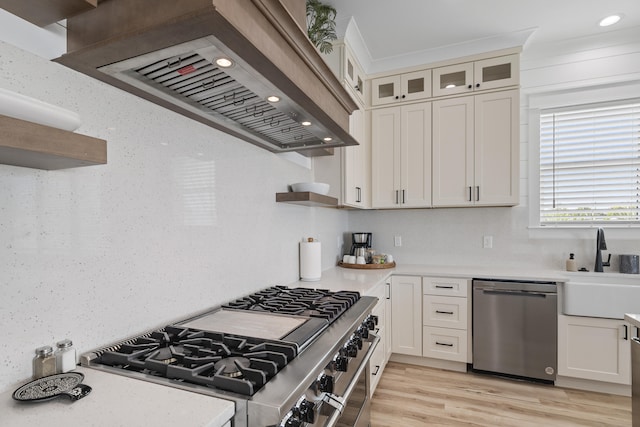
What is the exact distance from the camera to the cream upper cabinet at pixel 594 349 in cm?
245

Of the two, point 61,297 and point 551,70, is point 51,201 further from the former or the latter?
point 551,70

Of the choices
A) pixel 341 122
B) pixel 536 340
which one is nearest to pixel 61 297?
pixel 341 122

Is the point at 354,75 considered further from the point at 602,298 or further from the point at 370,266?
the point at 602,298

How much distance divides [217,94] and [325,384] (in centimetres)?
113

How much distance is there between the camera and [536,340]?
2635 millimetres

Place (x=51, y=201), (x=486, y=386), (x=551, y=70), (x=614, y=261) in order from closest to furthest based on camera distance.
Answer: (x=51, y=201)
(x=486, y=386)
(x=614, y=261)
(x=551, y=70)

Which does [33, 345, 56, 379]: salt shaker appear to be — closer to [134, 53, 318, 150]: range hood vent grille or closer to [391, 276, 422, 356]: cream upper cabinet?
[134, 53, 318, 150]: range hood vent grille

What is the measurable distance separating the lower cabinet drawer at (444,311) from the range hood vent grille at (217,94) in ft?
6.35

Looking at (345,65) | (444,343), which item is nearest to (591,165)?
(444,343)

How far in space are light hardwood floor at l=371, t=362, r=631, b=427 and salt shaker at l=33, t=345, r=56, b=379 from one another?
1.91 m

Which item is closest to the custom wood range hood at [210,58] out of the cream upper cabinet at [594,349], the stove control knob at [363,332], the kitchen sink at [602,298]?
the stove control knob at [363,332]

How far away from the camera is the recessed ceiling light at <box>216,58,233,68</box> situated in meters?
1.01

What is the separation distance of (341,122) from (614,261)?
2.85 meters

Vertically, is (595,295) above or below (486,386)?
above
